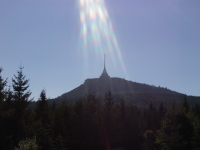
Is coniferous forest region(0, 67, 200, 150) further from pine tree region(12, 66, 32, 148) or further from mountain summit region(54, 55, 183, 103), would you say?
mountain summit region(54, 55, 183, 103)

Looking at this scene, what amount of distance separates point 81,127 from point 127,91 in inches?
5612

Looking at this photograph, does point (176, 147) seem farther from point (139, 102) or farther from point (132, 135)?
point (139, 102)

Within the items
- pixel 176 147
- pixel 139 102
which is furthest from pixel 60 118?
pixel 139 102

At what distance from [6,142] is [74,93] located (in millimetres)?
154117

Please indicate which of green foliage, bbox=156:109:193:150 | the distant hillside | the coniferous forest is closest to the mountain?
the distant hillside

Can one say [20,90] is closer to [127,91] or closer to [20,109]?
[20,109]

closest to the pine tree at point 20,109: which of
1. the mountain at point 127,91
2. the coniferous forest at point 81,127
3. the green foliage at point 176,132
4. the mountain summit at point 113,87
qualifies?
the coniferous forest at point 81,127

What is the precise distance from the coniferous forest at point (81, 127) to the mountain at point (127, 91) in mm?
104507

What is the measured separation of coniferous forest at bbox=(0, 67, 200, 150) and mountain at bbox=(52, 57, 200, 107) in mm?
104507

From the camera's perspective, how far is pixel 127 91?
598 feet

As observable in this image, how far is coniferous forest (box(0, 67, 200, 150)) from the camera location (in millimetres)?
23594

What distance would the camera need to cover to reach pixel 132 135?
162 feet

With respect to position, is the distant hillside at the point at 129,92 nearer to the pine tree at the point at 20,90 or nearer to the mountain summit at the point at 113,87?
the mountain summit at the point at 113,87

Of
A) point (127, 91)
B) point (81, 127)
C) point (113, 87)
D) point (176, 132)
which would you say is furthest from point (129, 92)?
point (176, 132)
